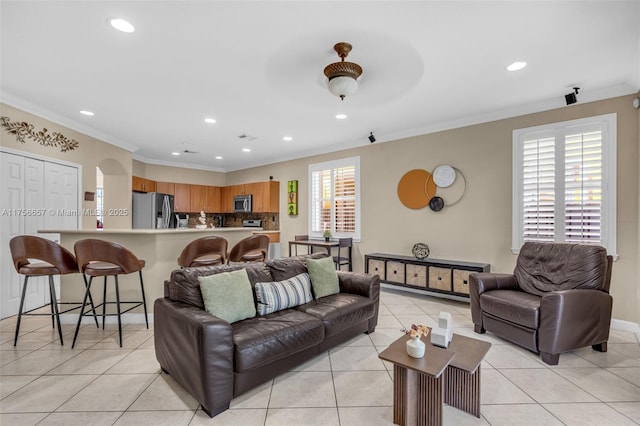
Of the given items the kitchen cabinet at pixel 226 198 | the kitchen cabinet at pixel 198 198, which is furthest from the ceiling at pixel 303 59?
the kitchen cabinet at pixel 226 198

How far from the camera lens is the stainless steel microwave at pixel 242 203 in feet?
23.9

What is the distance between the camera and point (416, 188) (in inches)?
188

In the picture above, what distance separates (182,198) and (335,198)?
3993 mm

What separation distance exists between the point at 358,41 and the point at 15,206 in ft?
14.4

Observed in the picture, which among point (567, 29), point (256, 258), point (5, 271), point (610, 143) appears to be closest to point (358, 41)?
point (567, 29)

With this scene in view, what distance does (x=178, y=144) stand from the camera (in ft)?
18.5

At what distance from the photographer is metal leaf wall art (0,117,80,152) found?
3496 mm

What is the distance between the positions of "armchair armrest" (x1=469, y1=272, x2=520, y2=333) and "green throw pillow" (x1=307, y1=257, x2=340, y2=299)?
4.84ft

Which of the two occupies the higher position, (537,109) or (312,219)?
(537,109)

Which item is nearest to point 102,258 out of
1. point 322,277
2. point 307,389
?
point 322,277

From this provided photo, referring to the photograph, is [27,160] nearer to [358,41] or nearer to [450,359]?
[358,41]

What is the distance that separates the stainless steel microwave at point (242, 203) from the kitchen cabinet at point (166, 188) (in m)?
1.44

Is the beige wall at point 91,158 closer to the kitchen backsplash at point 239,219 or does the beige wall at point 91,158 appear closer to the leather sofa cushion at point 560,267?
the kitchen backsplash at point 239,219

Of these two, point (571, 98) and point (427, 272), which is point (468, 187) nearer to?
point (427, 272)
